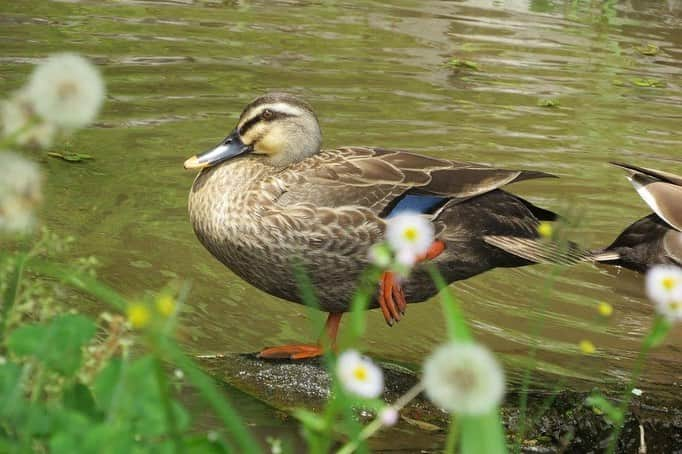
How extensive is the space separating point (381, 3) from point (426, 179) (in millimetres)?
8085

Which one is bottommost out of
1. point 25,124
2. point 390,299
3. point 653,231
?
point 653,231

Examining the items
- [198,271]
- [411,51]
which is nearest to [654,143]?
[411,51]

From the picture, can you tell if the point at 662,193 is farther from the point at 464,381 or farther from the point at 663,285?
the point at 464,381

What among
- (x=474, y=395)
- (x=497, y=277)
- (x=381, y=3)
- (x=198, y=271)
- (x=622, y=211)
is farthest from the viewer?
(x=381, y=3)

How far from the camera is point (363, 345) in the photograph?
5.25 metres

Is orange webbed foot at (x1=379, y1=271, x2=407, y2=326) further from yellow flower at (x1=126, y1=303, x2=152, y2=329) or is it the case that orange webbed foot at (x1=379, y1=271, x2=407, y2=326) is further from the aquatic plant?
yellow flower at (x1=126, y1=303, x2=152, y2=329)

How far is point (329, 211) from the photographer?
462cm

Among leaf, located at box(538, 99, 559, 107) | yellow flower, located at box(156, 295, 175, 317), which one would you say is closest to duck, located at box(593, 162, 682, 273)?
leaf, located at box(538, 99, 559, 107)

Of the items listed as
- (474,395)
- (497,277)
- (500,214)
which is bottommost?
(497,277)

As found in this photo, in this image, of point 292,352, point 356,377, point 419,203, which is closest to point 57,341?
point 356,377

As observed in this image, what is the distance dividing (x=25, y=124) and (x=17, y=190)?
0.33 ft

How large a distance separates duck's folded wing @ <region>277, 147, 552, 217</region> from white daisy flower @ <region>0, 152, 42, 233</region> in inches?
115

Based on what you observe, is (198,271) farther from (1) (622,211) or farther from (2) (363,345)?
(1) (622,211)

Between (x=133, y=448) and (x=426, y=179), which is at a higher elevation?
(x=133, y=448)
